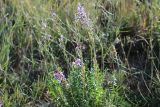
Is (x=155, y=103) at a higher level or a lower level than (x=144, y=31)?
lower

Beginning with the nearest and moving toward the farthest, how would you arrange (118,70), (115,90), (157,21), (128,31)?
(115,90) → (118,70) → (157,21) → (128,31)

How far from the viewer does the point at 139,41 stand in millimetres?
2805

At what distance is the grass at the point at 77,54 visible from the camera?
2088 millimetres

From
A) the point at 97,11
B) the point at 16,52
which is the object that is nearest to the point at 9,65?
the point at 16,52

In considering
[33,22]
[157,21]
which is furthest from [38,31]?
[157,21]

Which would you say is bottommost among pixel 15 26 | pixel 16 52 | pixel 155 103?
pixel 155 103

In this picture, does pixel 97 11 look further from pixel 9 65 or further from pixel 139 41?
pixel 9 65

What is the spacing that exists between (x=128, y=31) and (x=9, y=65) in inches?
34.6

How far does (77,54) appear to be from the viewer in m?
2.14

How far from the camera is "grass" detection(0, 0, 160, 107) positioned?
2088mm

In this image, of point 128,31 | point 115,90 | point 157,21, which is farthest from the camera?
point 128,31

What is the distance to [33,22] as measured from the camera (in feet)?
9.43

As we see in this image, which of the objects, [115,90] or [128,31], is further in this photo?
[128,31]

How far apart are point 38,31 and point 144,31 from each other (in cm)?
76
